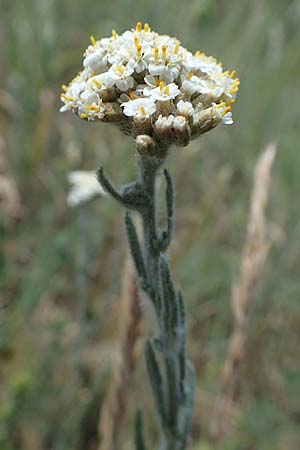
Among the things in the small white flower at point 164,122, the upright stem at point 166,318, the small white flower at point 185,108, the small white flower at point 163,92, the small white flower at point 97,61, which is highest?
the small white flower at point 97,61

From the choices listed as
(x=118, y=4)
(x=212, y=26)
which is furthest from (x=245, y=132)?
(x=118, y=4)

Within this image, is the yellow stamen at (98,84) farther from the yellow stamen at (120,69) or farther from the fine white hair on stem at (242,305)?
the fine white hair on stem at (242,305)

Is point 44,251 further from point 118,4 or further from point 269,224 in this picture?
point 118,4

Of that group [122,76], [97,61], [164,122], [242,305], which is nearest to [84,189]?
[242,305]

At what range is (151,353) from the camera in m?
1.72

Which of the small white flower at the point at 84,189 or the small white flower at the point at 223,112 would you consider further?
the small white flower at the point at 84,189

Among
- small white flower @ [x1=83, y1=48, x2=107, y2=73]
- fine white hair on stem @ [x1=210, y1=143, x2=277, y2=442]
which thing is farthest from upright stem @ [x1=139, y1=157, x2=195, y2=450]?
fine white hair on stem @ [x1=210, y1=143, x2=277, y2=442]

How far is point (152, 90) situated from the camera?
56.7 inches

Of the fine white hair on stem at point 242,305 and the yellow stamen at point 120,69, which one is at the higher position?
the yellow stamen at point 120,69

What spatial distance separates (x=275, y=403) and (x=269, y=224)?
1.07 meters

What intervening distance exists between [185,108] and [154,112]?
8 cm

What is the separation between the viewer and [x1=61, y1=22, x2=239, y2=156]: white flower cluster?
1398 mm

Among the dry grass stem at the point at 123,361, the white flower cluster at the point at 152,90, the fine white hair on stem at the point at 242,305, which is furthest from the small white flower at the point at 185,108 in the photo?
the fine white hair on stem at the point at 242,305

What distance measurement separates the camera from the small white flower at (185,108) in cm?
142
